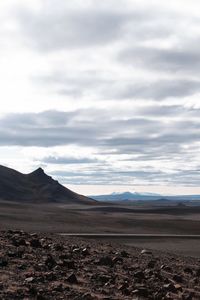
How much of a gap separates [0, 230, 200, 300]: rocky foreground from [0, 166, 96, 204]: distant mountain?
90.6m

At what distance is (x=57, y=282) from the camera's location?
11.3 metres

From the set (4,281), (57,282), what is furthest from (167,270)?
(4,281)

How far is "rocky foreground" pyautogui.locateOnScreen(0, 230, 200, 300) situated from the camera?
1060cm

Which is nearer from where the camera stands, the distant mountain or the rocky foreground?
the rocky foreground

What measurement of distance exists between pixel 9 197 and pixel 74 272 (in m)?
95.1

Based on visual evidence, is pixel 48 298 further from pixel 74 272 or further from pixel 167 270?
pixel 167 270

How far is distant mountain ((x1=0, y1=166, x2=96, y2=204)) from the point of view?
109969mm

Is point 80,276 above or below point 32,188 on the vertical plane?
below

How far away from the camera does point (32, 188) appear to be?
11988cm

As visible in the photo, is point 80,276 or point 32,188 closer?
point 80,276

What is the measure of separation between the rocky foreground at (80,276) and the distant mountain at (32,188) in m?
90.6

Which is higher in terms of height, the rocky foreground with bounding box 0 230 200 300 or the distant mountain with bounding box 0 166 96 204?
the distant mountain with bounding box 0 166 96 204

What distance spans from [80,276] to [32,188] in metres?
108

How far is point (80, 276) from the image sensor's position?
40.5 ft
